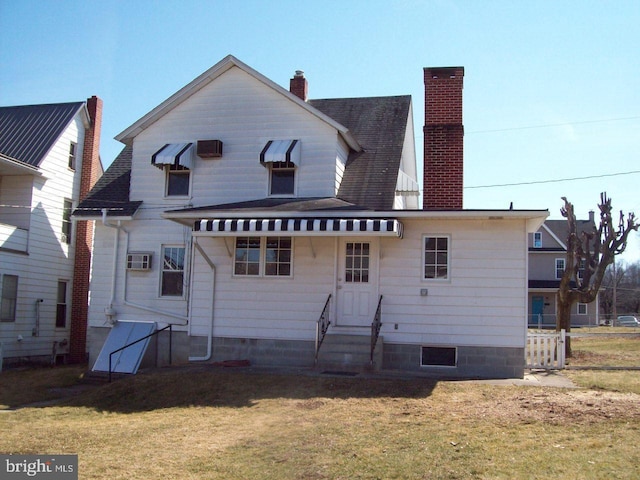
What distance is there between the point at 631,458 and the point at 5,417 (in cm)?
955

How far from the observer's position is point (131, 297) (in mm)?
17391

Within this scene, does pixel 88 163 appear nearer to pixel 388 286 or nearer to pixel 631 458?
pixel 388 286

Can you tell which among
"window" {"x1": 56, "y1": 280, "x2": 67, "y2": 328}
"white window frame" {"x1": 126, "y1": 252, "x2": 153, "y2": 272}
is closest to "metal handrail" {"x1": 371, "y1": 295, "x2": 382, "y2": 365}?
"white window frame" {"x1": 126, "y1": 252, "x2": 153, "y2": 272}

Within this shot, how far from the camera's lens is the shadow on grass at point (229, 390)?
37.6ft

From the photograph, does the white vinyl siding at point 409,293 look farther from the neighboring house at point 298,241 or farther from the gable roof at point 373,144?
the gable roof at point 373,144

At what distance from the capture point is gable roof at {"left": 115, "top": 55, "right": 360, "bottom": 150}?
16.9 m

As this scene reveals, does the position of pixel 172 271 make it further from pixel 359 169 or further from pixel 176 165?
pixel 359 169

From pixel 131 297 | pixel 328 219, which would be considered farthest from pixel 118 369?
pixel 328 219

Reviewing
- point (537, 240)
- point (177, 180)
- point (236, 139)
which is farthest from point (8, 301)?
point (537, 240)

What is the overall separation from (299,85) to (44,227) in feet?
33.0

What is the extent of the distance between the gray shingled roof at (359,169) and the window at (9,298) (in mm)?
4698

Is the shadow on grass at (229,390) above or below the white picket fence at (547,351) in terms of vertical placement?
below

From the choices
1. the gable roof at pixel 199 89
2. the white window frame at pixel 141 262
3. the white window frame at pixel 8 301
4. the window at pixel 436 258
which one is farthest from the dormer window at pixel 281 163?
the white window frame at pixel 8 301

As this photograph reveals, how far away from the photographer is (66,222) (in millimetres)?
23391
